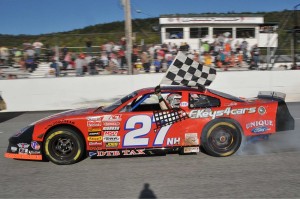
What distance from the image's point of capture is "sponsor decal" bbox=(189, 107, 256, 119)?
5.39 metres

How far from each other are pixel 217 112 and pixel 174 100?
0.72 m

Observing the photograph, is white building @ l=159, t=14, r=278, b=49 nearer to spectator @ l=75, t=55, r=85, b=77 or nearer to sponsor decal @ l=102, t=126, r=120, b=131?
spectator @ l=75, t=55, r=85, b=77

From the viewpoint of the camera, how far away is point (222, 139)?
542cm

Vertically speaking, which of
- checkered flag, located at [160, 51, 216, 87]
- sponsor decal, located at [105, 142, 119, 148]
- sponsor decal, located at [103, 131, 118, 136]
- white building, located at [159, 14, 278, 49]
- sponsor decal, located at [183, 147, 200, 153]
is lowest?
sponsor decal, located at [183, 147, 200, 153]

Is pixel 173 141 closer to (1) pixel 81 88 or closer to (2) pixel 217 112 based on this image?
(2) pixel 217 112

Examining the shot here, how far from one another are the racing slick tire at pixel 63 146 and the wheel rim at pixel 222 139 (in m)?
2.08

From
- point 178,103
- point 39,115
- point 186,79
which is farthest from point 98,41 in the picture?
point 178,103

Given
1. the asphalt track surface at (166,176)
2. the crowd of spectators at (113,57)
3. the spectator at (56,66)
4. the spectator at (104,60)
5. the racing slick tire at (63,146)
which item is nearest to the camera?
the asphalt track surface at (166,176)

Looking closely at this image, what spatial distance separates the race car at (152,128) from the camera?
5230 mm

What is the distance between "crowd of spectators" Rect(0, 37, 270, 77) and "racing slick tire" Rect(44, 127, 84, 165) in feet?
24.1

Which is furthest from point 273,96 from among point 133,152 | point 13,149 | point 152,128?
point 13,149

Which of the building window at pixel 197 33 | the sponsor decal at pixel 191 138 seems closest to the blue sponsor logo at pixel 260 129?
the sponsor decal at pixel 191 138

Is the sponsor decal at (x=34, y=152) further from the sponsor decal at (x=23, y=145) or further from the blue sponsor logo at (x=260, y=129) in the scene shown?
the blue sponsor logo at (x=260, y=129)

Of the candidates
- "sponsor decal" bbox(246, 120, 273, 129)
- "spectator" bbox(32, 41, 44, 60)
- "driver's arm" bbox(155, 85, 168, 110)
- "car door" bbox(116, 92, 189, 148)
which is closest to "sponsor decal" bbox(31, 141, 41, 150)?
"car door" bbox(116, 92, 189, 148)
